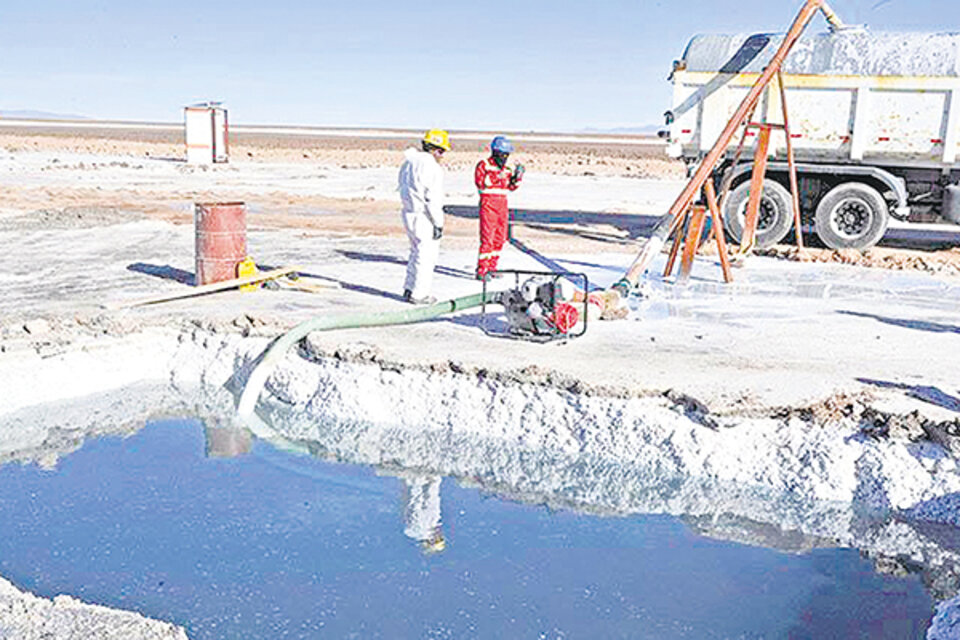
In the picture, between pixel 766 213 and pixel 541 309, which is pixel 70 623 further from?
pixel 766 213

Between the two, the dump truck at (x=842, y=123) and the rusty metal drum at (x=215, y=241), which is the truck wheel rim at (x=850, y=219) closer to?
the dump truck at (x=842, y=123)

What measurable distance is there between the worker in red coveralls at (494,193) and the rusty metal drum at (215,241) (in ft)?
8.51

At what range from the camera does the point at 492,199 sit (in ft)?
34.3

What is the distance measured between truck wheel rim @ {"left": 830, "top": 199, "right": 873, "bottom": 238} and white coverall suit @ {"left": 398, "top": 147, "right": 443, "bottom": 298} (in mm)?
7369

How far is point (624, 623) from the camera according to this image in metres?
4.68

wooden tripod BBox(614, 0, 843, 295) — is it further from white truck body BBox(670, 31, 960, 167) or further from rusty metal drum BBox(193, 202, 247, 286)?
rusty metal drum BBox(193, 202, 247, 286)

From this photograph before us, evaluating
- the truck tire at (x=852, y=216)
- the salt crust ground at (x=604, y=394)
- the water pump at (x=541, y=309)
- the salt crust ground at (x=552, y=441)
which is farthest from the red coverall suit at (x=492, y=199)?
the truck tire at (x=852, y=216)

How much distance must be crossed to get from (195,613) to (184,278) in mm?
6779

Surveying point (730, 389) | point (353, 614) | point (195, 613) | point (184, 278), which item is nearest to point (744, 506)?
point (730, 389)

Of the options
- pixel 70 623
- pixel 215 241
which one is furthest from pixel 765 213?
pixel 70 623

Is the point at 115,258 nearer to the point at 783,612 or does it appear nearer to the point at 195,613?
the point at 195,613

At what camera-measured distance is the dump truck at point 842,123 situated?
13.6 m

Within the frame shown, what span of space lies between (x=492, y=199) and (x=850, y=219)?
6.52m

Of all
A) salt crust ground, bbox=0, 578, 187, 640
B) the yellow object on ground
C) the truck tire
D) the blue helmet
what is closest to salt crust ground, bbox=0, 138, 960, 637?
the yellow object on ground
